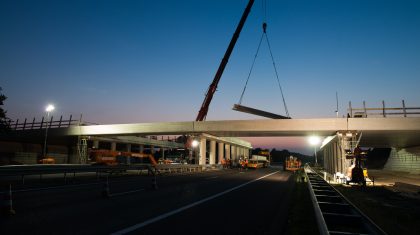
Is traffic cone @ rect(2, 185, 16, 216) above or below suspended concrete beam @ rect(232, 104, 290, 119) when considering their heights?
below

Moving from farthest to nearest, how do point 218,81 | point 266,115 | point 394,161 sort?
point 394,161, point 218,81, point 266,115

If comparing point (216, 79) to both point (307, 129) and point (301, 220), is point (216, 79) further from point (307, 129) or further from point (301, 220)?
point (301, 220)

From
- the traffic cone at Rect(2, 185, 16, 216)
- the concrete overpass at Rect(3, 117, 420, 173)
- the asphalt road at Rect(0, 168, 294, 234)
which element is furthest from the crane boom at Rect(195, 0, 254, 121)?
the traffic cone at Rect(2, 185, 16, 216)

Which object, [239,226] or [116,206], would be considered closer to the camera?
[239,226]

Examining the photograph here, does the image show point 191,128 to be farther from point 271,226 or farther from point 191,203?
point 271,226

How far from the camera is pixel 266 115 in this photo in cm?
3766

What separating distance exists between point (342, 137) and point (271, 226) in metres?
22.4

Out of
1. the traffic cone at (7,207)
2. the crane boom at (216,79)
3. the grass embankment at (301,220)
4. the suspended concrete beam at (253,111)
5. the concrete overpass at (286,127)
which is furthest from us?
the crane boom at (216,79)

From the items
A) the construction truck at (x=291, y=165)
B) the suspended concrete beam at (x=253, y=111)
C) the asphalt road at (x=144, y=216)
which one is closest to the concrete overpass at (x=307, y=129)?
the suspended concrete beam at (x=253, y=111)

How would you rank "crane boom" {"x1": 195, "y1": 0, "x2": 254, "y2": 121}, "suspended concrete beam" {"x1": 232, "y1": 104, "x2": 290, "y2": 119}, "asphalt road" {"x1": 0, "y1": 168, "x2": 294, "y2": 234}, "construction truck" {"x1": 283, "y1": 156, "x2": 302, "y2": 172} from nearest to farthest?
"asphalt road" {"x1": 0, "y1": 168, "x2": 294, "y2": 234} < "suspended concrete beam" {"x1": 232, "y1": 104, "x2": 290, "y2": 119} < "crane boom" {"x1": 195, "y1": 0, "x2": 254, "y2": 121} < "construction truck" {"x1": 283, "y1": 156, "x2": 302, "y2": 172}

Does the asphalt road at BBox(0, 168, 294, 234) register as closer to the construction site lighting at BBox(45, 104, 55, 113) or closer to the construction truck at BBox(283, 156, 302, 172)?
the construction site lighting at BBox(45, 104, 55, 113)

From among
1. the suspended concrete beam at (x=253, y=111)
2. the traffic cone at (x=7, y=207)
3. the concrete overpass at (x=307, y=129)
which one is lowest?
Answer: the traffic cone at (x=7, y=207)

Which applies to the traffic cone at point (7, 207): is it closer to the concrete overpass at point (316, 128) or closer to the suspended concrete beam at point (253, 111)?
the concrete overpass at point (316, 128)

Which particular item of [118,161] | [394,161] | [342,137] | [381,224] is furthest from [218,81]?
[381,224]
